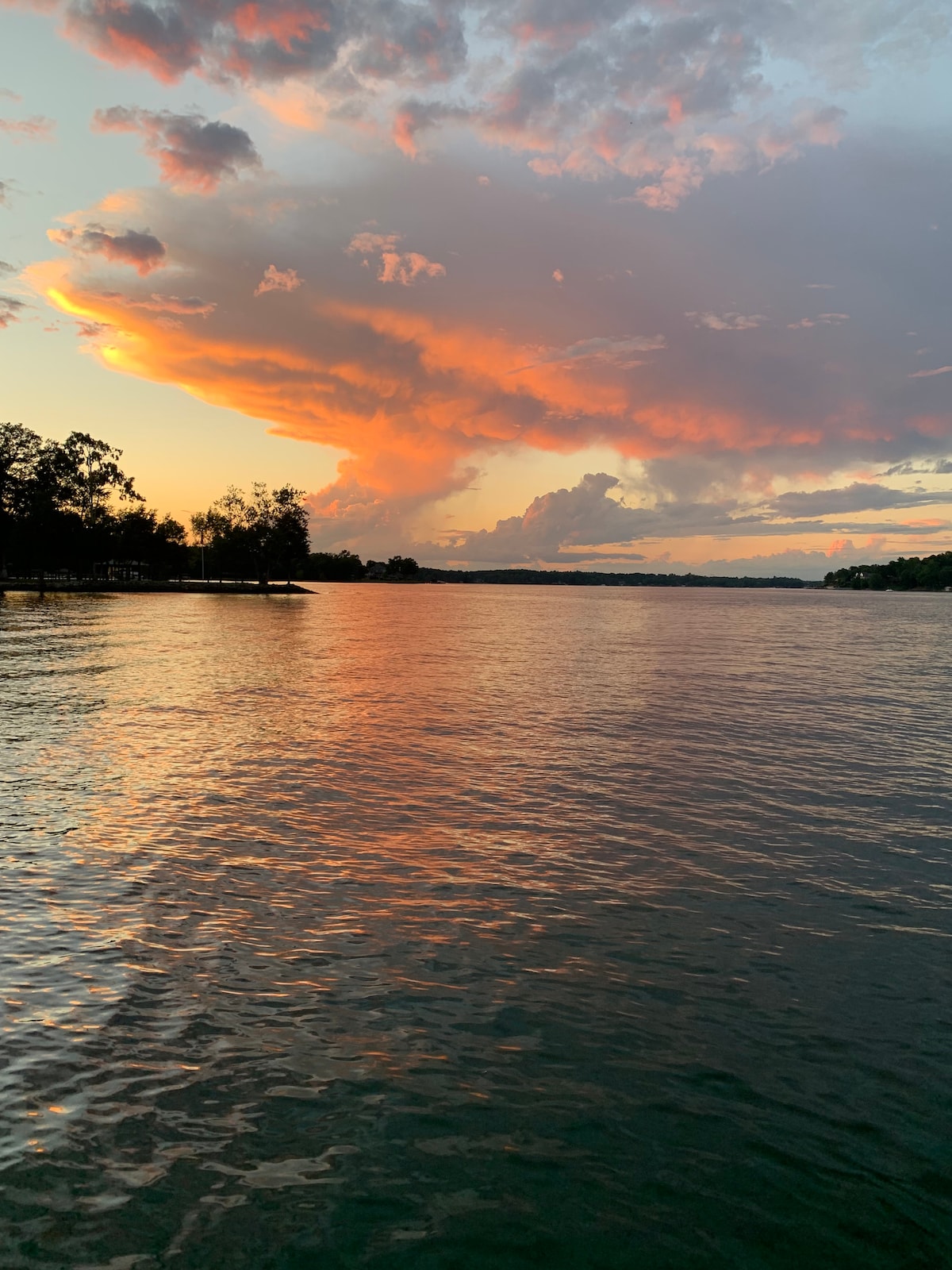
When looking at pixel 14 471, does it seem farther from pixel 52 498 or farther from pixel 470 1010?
pixel 470 1010

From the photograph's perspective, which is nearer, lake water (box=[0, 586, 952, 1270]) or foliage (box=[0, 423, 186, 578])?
lake water (box=[0, 586, 952, 1270])

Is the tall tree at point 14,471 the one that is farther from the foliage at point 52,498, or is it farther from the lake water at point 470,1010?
the lake water at point 470,1010

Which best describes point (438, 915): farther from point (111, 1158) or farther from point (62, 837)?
point (62, 837)

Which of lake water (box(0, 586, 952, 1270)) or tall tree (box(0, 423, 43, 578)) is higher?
tall tree (box(0, 423, 43, 578))

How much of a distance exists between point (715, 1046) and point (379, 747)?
54.6 ft

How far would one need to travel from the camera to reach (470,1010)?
926 centimetres

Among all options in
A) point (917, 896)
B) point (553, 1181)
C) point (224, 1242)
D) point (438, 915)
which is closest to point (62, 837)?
point (438, 915)

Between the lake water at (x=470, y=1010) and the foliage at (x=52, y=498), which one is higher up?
the foliage at (x=52, y=498)

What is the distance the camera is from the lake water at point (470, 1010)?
248 inches

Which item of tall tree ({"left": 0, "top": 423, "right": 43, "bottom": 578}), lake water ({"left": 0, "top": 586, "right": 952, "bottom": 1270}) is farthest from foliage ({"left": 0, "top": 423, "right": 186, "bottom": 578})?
lake water ({"left": 0, "top": 586, "right": 952, "bottom": 1270})

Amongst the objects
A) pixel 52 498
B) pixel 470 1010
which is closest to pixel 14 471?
pixel 52 498

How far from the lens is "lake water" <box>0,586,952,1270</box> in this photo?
6305 millimetres

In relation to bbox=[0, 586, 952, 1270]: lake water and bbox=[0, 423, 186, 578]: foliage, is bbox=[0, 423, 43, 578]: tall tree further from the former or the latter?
bbox=[0, 586, 952, 1270]: lake water

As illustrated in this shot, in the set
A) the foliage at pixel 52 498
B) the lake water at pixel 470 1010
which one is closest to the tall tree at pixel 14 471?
the foliage at pixel 52 498
